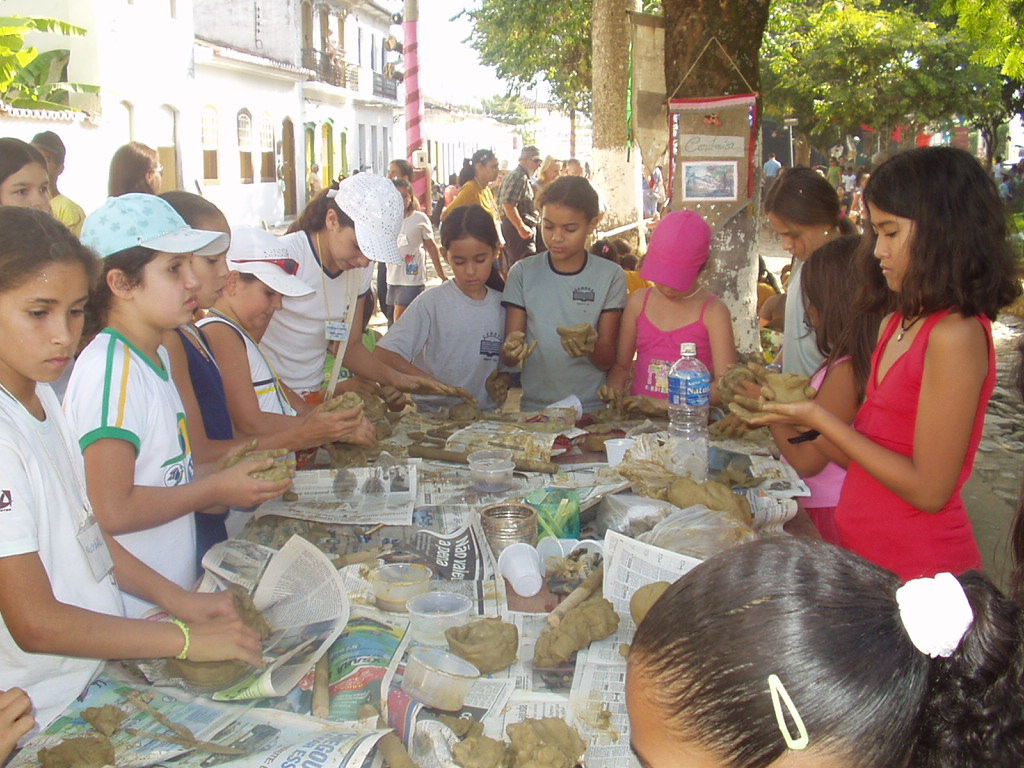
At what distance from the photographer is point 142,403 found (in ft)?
6.79

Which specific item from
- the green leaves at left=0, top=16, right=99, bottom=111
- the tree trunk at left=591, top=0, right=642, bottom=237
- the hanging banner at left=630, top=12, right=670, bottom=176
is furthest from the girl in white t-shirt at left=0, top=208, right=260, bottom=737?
the green leaves at left=0, top=16, right=99, bottom=111

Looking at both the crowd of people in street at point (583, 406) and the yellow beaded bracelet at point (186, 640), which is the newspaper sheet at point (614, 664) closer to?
the crowd of people in street at point (583, 406)

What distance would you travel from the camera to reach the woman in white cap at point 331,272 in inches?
132

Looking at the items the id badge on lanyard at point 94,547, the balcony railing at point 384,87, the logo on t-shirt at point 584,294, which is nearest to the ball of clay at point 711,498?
the id badge on lanyard at point 94,547

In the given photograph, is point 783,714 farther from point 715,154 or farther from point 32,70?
point 32,70

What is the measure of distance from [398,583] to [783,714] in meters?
1.26

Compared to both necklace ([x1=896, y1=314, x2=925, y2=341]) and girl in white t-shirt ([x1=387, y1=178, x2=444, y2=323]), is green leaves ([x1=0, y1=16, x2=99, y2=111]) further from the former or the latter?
necklace ([x1=896, y1=314, x2=925, y2=341])

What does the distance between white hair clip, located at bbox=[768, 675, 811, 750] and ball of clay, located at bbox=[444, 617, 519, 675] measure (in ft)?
2.98

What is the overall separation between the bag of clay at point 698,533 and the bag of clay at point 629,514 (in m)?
0.12

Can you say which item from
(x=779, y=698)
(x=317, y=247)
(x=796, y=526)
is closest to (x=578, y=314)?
(x=317, y=247)

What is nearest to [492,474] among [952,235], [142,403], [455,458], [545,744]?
[455,458]

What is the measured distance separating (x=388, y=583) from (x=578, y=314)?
2.12m

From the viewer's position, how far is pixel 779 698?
96 cm

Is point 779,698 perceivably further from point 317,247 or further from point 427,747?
point 317,247
